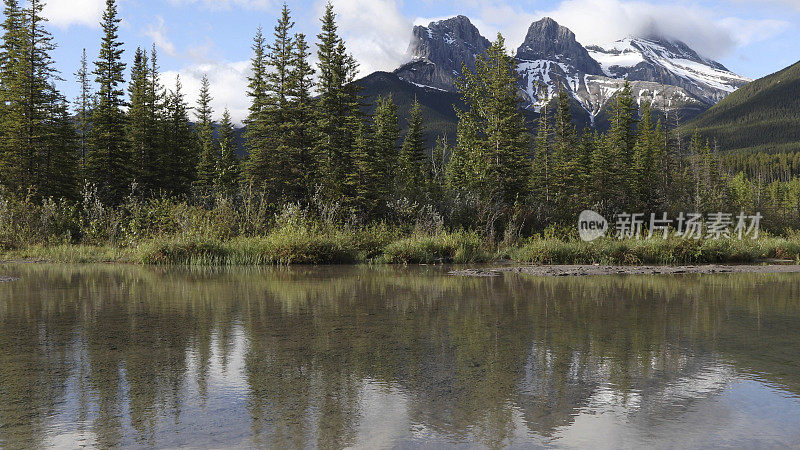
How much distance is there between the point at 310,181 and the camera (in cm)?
3064

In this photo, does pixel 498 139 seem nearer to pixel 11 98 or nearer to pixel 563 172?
pixel 563 172

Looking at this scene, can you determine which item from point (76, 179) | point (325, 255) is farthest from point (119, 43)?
point (325, 255)

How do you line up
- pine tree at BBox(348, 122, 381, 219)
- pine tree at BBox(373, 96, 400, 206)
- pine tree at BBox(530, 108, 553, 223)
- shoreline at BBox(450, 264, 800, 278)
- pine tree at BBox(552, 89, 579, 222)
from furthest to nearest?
pine tree at BBox(530, 108, 553, 223)
pine tree at BBox(552, 89, 579, 222)
pine tree at BBox(373, 96, 400, 206)
pine tree at BBox(348, 122, 381, 219)
shoreline at BBox(450, 264, 800, 278)

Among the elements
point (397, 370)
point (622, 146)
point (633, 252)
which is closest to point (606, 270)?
point (633, 252)

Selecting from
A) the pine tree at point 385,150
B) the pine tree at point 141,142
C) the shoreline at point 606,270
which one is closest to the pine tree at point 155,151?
the pine tree at point 141,142

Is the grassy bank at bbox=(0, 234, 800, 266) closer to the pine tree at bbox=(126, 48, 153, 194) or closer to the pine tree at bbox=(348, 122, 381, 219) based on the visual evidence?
the pine tree at bbox=(348, 122, 381, 219)

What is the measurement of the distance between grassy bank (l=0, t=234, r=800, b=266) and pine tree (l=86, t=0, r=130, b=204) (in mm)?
17685

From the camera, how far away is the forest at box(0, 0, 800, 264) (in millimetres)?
18281

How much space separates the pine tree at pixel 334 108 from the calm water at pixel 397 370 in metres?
21.0

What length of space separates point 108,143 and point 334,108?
15221 millimetres

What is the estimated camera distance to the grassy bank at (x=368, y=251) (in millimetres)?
17062

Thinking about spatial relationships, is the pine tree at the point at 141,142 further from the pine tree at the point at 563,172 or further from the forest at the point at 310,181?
the pine tree at the point at 563,172

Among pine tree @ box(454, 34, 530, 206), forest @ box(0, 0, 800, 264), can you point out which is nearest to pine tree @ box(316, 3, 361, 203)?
forest @ box(0, 0, 800, 264)

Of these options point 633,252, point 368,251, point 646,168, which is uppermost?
point 646,168
